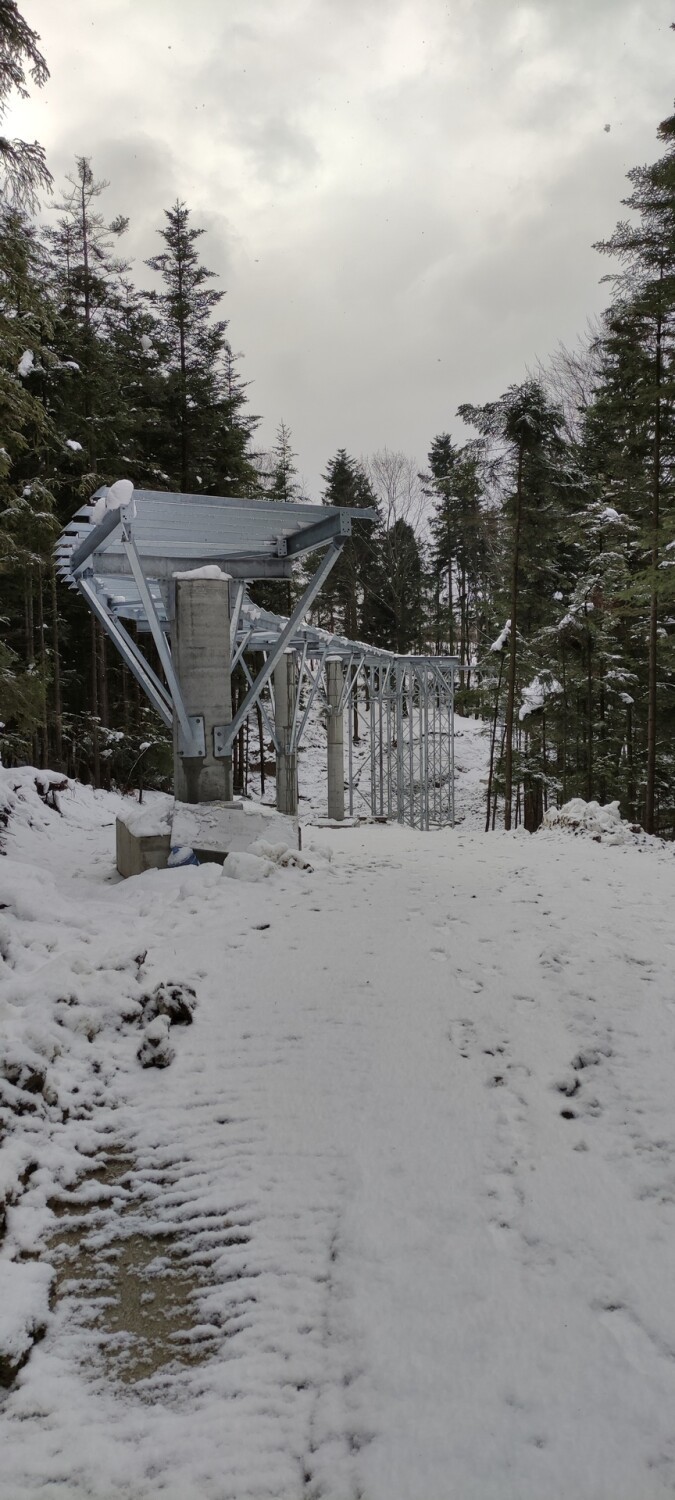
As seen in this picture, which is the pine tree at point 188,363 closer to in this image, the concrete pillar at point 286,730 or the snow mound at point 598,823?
the concrete pillar at point 286,730

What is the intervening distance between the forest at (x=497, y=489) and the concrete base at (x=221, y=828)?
352cm

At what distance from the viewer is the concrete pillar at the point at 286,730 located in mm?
15078

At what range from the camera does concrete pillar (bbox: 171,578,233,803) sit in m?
7.45

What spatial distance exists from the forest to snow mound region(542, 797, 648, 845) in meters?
1.72

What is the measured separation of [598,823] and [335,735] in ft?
25.8

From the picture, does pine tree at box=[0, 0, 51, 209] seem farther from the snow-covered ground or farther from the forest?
the snow-covered ground

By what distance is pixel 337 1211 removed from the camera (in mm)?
2432

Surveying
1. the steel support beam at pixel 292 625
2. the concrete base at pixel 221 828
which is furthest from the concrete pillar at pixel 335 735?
the concrete base at pixel 221 828

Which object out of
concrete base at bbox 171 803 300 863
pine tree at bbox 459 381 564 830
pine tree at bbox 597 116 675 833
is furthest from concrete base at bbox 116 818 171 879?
pine tree at bbox 459 381 564 830

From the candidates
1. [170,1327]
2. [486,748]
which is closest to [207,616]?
[170,1327]

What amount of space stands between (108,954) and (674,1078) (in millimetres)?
2930

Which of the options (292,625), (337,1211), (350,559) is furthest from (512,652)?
(350,559)

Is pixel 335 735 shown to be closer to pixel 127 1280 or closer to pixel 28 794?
pixel 28 794

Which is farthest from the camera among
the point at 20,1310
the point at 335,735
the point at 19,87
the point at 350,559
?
the point at 350,559
